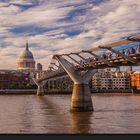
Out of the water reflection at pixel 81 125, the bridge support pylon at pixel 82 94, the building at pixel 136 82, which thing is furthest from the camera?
the building at pixel 136 82

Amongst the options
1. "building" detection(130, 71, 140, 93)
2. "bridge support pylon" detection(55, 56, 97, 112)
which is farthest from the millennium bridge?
"building" detection(130, 71, 140, 93)

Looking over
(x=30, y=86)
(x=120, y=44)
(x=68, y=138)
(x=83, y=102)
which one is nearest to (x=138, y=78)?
(x=30, y=86)

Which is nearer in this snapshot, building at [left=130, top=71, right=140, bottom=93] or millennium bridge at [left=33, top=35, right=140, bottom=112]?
millennium bridge at [left=33, top=35, right=140, bottom=112]

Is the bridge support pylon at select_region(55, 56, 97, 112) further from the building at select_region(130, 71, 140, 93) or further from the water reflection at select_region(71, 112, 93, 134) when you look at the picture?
the building at select_region(130, 71, 140, 93)

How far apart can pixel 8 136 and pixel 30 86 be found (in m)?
168

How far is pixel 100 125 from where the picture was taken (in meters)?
37.0

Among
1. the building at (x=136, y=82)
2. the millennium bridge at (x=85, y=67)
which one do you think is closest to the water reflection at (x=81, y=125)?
the millennium bridge at (x=85, y=67)

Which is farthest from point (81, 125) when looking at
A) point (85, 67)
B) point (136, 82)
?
point (136, 82)

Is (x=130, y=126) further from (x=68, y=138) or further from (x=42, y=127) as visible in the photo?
(x=68, y=138)

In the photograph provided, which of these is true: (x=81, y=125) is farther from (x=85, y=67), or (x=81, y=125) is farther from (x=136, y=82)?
(x=136, y=82)

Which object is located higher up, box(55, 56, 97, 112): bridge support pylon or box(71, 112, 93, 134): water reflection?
box(55, 56, 97, 112): bridge support pylon

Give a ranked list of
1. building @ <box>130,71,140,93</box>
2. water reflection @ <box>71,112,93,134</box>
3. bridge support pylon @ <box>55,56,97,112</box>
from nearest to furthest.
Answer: water reflection @ <box>71,112,93,134</box>, bridge support pylon @ <box>55,56,97,112</box>, building @ <box>130,71,140,93</box>

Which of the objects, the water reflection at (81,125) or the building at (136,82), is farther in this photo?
the building at (136,82)

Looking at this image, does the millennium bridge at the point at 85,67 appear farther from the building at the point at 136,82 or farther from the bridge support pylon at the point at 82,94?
the building at the point at 136,82
